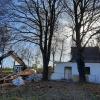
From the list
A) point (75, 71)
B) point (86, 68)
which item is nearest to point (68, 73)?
point (75, 71)

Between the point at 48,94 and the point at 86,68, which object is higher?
the point at 86,68

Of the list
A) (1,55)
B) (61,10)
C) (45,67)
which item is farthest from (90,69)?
(1,55)

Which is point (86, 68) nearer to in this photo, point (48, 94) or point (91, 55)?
point (91, 55)

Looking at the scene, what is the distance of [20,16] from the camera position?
141ft

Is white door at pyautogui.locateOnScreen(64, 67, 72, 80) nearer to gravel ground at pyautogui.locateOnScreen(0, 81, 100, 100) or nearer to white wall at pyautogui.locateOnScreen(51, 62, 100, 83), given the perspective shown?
white wall at pyautogui.locateOnScreen(51, 62, 100, 83)

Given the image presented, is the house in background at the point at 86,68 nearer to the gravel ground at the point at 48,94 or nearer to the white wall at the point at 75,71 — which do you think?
the white wall at the point at 75,71

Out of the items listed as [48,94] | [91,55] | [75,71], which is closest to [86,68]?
[75,71]

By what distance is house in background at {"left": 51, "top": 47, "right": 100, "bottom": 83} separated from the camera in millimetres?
48719

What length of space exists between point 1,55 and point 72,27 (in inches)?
698

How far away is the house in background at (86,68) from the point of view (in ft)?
160

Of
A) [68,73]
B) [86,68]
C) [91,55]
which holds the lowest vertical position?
[68,73]

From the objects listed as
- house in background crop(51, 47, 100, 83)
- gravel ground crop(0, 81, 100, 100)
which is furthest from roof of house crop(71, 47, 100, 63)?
gravel ground crop(0, 81, 100, 100)

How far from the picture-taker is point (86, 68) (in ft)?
164

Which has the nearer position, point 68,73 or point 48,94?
point 48,94
